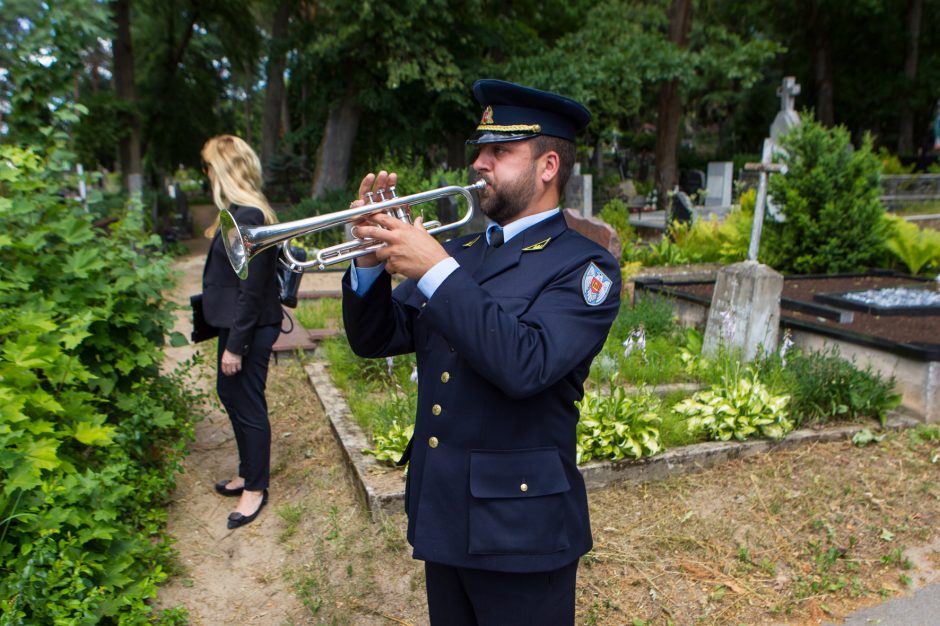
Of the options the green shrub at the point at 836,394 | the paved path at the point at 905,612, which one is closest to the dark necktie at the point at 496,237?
the paved path at the point at 905,612

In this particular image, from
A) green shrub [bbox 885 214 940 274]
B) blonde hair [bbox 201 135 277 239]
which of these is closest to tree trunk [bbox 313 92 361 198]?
green shrub [bbox 885 214 940 274]

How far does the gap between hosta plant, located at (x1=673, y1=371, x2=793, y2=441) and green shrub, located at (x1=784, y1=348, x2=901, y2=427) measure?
0.80 feet

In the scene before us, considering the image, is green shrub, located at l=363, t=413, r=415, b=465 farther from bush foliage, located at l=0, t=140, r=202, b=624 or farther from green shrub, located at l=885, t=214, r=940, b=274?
green shrub, located at l=885, t=214, r=940, b=274

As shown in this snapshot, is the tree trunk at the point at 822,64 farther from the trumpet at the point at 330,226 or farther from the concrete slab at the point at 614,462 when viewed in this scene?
the trumpet at the point at 330,226

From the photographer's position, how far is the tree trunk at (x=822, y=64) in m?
28.0

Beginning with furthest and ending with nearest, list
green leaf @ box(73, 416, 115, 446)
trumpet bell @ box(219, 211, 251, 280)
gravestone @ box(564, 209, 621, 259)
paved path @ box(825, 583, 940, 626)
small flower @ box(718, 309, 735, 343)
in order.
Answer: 1. gravestone @ box(564, 209, 621, 259)
2. small flower @ box(718, 309, 735, 343)
3. paved path @ box(825, 583, 940, 626)
4. green leaf @ box(73, 416, 115, 446)
5. trumpet bell @ box(219, 211, 251, 280)

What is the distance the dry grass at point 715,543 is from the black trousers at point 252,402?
0.31 m

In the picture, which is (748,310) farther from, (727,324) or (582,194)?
(582,194)

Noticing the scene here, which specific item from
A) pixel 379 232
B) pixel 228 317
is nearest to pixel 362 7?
pixel 228 317

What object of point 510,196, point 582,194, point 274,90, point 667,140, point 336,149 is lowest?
point 510,196

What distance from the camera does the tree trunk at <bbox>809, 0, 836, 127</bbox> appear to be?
91.8 ft

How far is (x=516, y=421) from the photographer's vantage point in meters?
1.92

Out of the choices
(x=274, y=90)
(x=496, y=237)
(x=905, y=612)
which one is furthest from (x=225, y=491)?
(x=274, y=90)

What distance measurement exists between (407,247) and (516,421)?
0.55 meters
